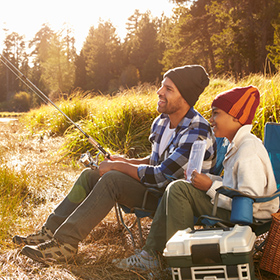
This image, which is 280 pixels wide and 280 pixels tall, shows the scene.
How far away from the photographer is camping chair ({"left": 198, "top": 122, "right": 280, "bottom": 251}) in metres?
1.98

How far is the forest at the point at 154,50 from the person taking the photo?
19.6 m

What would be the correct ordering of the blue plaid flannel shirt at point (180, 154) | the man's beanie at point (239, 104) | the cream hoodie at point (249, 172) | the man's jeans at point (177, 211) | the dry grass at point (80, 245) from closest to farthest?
the cream hoodie at point (249, 172) < the man's jeans at point (177, 211) < the man's beanie at point (239, 104) < the dry grass at point (80, 245) < the blue plaid flannel shirt at point (180, 154)

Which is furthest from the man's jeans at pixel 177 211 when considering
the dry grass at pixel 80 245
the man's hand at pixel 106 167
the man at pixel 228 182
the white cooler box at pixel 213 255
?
the man's hand at pixel 106 167

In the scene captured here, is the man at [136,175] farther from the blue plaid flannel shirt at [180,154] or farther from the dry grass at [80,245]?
the dry grass at [80,245]

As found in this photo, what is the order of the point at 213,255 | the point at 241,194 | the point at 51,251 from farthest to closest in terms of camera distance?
the point at 51,251 → the point at 241,194 → the point at 213,255

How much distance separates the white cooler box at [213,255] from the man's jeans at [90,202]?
968 mm

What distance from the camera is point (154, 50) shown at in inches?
1407

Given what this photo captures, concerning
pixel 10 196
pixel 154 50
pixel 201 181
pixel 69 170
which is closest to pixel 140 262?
pixel 201 181

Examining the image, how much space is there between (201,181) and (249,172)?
0.30 metres

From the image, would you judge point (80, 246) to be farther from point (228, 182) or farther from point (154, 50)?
point (154, 50)

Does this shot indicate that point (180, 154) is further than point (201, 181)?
Yes

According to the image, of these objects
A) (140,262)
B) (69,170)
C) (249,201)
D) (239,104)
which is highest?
(239,104)

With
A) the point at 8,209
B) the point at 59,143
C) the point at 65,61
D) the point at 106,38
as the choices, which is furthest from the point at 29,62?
the point at 8,209

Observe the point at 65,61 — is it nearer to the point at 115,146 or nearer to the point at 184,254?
the point at 115,146
